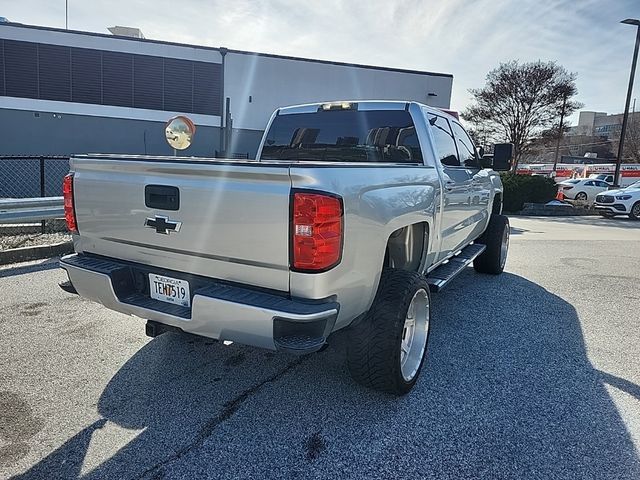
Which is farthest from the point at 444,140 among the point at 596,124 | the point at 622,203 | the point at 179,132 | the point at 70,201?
the point at 596,124

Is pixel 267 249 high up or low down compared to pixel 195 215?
down

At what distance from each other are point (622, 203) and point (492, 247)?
1405 centimetres

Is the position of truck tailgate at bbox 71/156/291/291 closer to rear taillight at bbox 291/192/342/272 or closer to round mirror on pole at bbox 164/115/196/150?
rear taillight at bbox 291/192/342/272

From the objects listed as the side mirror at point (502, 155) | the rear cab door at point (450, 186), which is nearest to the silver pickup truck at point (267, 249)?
the rear cab door at point (450, 186)

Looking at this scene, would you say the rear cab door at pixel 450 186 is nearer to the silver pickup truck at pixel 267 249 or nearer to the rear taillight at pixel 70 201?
the silver pickup truck at pixel 267 249

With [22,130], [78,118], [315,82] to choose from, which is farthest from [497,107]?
[22,130]

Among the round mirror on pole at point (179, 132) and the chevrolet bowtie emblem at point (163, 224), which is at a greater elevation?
the round mirror on pole at point (179, 132)

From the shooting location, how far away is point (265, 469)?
7.45 feet

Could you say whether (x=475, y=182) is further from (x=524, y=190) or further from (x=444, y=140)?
(x=524, y=190)

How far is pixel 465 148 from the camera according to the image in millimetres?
5254

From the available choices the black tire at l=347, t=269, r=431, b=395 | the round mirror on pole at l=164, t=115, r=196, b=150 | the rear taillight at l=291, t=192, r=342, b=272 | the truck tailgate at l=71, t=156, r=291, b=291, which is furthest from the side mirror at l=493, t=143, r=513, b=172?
the round mirror on pole at l=164, t=115, r=196, b=150

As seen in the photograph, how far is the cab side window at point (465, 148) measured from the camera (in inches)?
196

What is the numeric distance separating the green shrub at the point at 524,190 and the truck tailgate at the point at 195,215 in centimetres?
1720

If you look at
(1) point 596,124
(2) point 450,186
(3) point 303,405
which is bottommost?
(3) point 303,405
